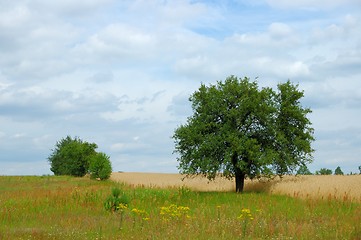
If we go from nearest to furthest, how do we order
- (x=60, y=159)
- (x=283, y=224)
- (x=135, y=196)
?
(x=283, y=224), (x=135, y=196), (x=60, y=159)

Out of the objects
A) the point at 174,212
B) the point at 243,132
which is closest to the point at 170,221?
the point at 174,212

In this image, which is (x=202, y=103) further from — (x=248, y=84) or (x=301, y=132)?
(x=301, y=132)

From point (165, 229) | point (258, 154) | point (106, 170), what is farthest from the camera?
point (106, 170)

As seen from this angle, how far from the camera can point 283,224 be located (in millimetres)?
20469

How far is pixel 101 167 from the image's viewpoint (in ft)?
192

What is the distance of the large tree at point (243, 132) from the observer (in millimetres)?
38750

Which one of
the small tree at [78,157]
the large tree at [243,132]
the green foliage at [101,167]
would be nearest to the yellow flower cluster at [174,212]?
the large tree at [243,132]

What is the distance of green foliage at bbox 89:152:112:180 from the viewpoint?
57.8 metres

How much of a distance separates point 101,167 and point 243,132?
80.0 feet

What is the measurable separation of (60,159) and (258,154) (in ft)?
192

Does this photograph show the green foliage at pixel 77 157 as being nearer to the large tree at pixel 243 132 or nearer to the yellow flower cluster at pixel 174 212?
the large tree at pixel 243 132

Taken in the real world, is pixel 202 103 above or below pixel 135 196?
above

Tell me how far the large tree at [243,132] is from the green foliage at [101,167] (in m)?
18.9

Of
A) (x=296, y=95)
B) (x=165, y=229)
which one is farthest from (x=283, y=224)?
(x=296, y=95)
